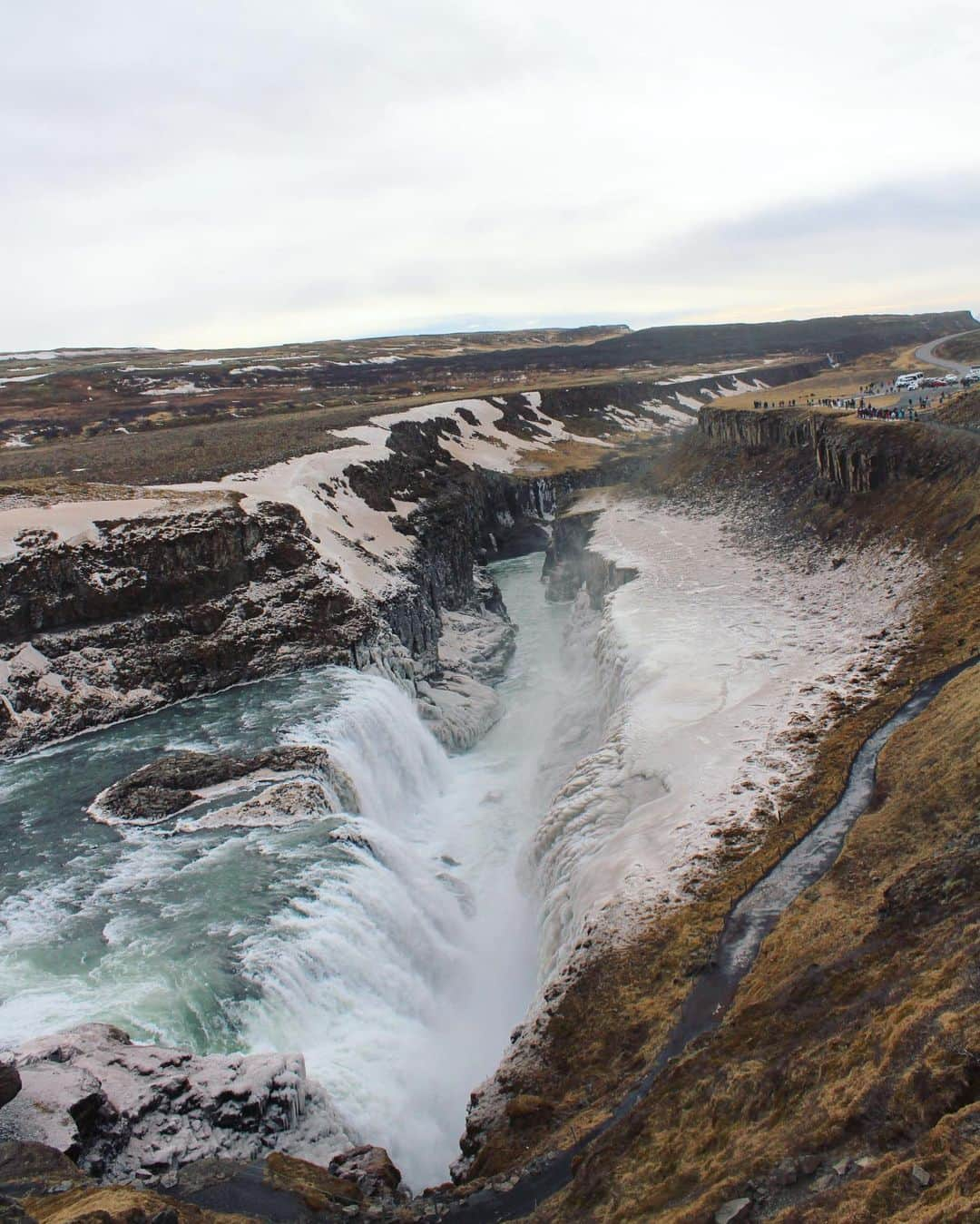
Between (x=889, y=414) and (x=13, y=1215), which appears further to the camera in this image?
(x=889, y=414)

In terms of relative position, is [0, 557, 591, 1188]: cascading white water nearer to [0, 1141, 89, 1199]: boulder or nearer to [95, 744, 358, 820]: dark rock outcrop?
[95, 744, 358, 820]: dark rock outcrop

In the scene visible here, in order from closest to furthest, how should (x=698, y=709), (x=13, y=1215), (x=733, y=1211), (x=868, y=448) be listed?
(x=733, y=1211) → (x=13, y=1215) → (x=698, y=709) → (x=868, y=448)

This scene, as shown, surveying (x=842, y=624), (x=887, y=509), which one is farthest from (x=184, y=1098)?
(x=887, y=509)

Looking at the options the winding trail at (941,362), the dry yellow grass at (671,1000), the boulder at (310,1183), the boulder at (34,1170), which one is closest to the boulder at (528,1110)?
the dry yellow grass at (671,1000)

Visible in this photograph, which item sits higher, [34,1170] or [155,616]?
[155,616]

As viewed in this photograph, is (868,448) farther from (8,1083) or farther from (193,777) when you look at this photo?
(8,1083)

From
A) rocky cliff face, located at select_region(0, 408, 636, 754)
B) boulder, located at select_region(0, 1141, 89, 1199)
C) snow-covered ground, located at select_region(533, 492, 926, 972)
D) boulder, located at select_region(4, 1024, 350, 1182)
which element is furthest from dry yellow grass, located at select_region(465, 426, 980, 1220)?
rocky cliff face, located at select_region(0, 408, 636, 754)

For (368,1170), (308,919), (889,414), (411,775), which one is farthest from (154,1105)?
(889,414)

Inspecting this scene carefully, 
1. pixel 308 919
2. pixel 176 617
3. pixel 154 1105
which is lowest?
pixel 308 919

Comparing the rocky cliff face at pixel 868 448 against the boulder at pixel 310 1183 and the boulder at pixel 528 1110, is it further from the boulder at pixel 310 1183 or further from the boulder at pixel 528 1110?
the boulder at pixel 310 1183
